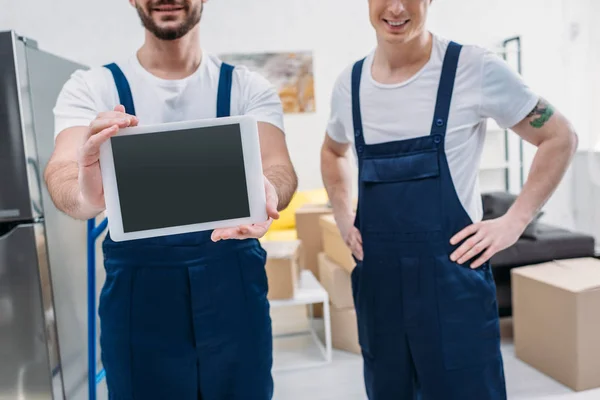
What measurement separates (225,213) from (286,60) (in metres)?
3.89

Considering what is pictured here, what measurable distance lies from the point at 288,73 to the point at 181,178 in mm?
3867

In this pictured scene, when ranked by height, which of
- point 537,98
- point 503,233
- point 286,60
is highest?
point 286,60

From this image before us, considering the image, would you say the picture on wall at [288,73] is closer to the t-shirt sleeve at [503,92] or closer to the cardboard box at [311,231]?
the cardboard box at [311,231]

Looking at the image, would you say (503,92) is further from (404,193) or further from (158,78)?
(158,78)

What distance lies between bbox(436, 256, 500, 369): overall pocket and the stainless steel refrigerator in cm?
129

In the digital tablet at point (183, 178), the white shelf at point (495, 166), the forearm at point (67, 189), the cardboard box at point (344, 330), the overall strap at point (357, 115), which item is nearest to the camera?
the digital tablet at point (183, 178)

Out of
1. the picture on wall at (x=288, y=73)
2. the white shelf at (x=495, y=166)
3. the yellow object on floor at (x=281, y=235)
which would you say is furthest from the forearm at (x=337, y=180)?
the white shelf at (x=495, y=166)

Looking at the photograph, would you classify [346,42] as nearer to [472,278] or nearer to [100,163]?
[472,278]

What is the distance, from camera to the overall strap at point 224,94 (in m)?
1.17

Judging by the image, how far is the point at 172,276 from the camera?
1.15 meters

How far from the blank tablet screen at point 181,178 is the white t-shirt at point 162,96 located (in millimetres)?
323

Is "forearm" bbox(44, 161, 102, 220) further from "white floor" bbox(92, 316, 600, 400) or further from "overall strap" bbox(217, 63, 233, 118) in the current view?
"white floor" bbox(92, 316, 600, 400)

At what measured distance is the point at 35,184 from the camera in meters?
1.71

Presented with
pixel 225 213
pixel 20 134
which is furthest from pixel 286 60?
pixel 225 213
